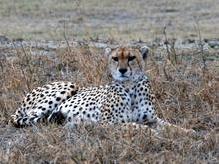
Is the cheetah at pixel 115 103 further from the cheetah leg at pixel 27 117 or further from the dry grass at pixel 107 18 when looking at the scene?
the dry grass at pixel 107 18

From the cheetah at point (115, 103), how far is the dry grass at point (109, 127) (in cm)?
23

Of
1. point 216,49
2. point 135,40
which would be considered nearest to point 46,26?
point 135,40

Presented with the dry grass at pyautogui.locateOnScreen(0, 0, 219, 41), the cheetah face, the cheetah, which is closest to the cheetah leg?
the cheetah

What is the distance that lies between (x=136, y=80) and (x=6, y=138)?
1035mm

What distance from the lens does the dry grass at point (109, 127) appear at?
4.68 metres

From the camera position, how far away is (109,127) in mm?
5305

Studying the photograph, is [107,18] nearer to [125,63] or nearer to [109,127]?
[125,63]

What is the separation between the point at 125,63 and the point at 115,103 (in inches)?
12.6

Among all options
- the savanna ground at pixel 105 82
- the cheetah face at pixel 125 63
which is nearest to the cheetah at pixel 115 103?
the cheetah face at pixel 125 63

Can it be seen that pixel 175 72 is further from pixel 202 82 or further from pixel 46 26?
pixel 46 26

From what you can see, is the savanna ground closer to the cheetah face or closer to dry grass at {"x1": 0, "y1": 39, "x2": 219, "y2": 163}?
dry grass at {"x1": 0, "y1": 39, "x2": 219, "y2": 163}

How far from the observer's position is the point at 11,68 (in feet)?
24.2

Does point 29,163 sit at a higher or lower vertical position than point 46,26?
higher

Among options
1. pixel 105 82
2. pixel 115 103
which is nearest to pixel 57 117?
pixel 115 103
